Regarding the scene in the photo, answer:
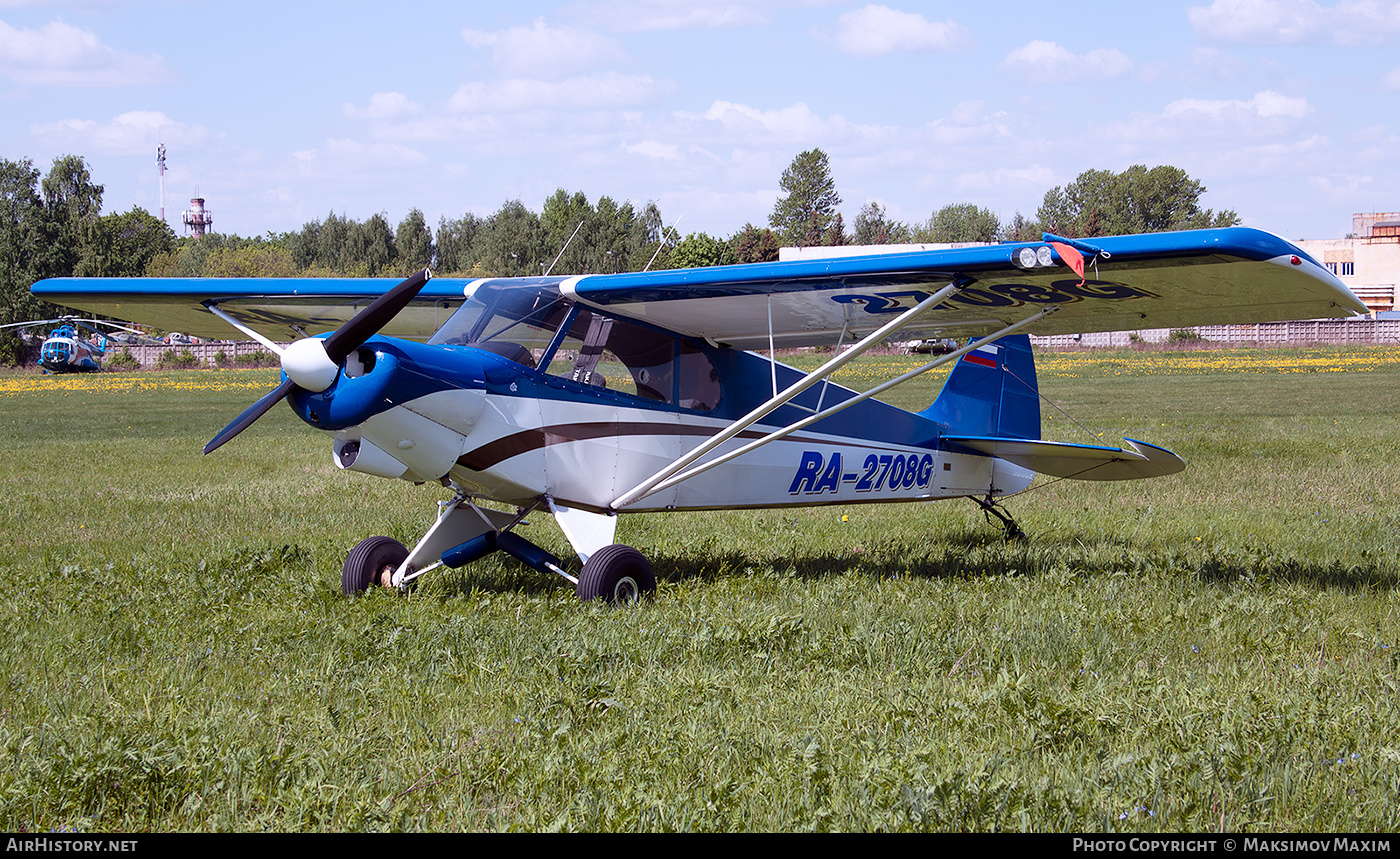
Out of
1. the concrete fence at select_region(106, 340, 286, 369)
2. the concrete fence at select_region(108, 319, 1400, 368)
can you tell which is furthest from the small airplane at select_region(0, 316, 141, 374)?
the concrete fence at select_region(108, 319, 1400, 368)

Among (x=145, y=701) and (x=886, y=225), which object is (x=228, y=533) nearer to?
(x=145, y=701)

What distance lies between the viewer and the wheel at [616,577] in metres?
6.50

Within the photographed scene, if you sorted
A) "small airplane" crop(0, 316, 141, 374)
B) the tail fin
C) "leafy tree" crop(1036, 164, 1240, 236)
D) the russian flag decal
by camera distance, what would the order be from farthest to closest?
"leafy tree" crop(1036, 164, 1240, 236) → "small airplane" crop(0, 316, 141, 374) → the russian flag decal → the tail fin

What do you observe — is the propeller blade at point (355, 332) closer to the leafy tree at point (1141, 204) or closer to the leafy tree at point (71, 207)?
the leafy tree at point (71, 207)

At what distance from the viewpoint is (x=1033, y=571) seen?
782cm

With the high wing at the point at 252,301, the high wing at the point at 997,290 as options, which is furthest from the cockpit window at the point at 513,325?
the high wing at the point at 252,301

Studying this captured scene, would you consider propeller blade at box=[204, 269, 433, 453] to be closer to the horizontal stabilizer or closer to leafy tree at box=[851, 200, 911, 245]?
the horizontal stabilizer

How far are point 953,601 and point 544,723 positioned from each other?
10.9 feet

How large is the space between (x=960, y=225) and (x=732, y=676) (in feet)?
463

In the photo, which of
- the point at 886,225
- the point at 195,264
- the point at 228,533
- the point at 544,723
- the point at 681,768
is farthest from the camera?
the point at 886,225

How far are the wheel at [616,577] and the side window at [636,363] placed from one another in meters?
1.22

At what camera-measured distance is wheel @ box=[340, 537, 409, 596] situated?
6.94m

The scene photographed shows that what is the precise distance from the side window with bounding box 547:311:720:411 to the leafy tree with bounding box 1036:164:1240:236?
354 ft
